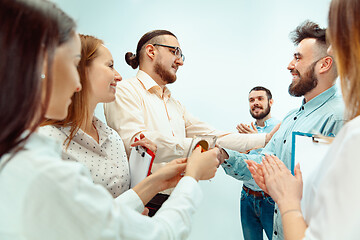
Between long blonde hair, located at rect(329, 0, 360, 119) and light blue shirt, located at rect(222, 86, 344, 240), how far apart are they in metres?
0.81

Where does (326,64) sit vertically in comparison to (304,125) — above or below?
above

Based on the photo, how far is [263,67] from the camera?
145 inches

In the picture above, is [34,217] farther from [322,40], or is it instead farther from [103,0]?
[103,0]

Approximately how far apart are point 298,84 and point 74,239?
1.65 meters

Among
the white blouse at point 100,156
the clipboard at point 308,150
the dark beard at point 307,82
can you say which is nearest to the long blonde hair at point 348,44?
the clipboard at point 308,150

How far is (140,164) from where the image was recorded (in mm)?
1359

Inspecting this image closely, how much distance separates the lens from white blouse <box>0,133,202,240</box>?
54cm

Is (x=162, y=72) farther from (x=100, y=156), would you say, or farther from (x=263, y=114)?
(x=263, y=114)

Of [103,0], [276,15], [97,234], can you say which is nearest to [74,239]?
[97,234]

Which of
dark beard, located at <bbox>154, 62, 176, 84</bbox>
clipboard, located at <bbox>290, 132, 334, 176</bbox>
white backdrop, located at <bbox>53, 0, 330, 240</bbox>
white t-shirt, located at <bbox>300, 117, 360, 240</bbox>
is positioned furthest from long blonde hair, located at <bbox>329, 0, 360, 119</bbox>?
white backdrop, located at <bbox>53, 0, 330, 240</bbox>

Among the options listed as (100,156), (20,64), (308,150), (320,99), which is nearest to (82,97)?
(100,156)

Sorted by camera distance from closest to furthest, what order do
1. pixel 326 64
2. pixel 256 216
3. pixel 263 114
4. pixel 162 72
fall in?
pixel 326 64 → pixel 162 72 → pixel 256 216 → pixel 263 114

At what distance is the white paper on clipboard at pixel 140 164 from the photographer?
133 cm

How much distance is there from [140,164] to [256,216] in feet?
5.50
